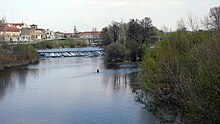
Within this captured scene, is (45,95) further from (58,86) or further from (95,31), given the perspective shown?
(95,31)

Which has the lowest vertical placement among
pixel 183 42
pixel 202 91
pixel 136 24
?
pixel 202 91

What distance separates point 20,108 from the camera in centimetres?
1052

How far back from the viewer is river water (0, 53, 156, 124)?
9.09m

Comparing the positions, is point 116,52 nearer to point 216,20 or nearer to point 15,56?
point 15,56

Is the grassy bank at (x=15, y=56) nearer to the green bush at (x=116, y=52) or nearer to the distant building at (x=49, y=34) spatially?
the green bush at (x=116, y=52)

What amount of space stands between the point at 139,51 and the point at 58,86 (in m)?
12.0

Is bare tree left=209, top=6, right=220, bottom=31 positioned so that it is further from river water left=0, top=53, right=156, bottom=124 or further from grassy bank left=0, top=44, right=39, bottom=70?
grassy bank left=0, top=44, right=39, bottom=70

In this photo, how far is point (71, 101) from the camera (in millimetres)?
11391

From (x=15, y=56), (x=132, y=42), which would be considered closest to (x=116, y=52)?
(x=132, y=42)

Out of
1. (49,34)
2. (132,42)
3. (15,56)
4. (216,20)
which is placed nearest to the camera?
(216,20)

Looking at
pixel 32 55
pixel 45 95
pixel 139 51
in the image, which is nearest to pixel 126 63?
pixel 139 51

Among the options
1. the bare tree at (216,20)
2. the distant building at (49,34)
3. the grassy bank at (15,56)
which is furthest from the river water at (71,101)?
the distant building at (49,34)

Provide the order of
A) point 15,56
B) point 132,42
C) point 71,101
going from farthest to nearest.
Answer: point 15,56 → point 132,42 → point 71,101

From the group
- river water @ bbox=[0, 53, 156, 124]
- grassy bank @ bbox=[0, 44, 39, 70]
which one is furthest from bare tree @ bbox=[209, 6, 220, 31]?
grassy bank @ bbox=[0, 44, 39, 70]
